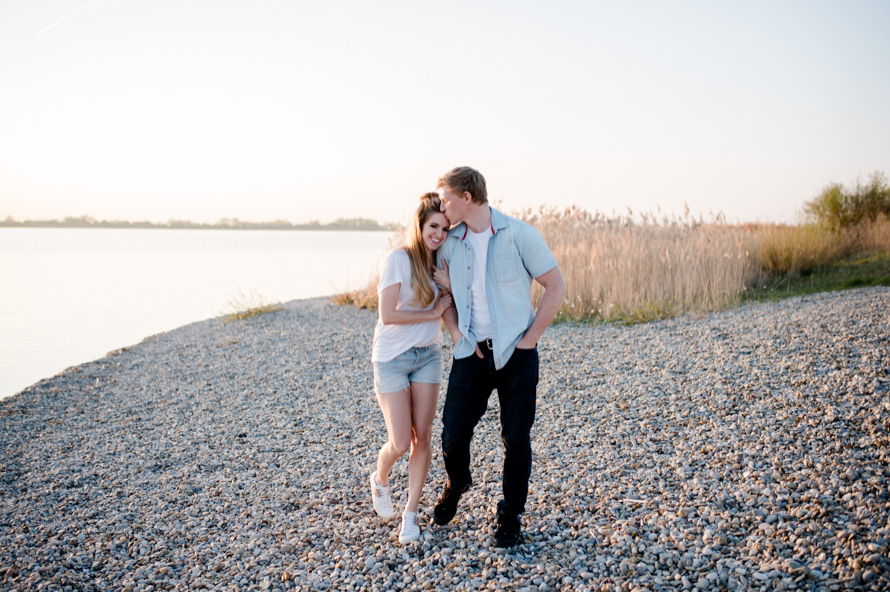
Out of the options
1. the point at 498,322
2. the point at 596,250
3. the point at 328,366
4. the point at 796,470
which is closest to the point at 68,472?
the point at 328,366

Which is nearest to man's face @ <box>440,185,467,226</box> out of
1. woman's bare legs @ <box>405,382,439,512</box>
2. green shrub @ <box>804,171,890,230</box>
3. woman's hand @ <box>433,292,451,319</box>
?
woman's hand @ <box>433,292,451,319</box>

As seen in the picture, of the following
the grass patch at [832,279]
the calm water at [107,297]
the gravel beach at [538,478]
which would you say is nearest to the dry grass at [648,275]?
the grass patch at [832,279]

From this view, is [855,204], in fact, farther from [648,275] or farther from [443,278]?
[443,278]

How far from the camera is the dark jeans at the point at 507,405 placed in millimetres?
2770

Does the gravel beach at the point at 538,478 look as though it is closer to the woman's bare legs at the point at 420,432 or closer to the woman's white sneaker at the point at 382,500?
the woman's white sneaker at the point at 382,500

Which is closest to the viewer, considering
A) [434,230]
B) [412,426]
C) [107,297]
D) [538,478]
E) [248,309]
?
[434,230]

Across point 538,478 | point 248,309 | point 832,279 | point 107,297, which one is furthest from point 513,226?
point 107,297

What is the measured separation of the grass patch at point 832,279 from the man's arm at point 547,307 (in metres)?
8.40

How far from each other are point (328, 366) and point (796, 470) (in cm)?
541

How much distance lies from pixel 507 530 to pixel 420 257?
1.47 m

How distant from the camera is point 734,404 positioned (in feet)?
15.0

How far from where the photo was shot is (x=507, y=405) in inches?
110

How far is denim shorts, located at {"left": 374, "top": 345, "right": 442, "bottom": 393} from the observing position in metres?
2.92

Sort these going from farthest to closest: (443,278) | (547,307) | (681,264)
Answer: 1. (681,264)
2. (443,278)
3. (547,307)
